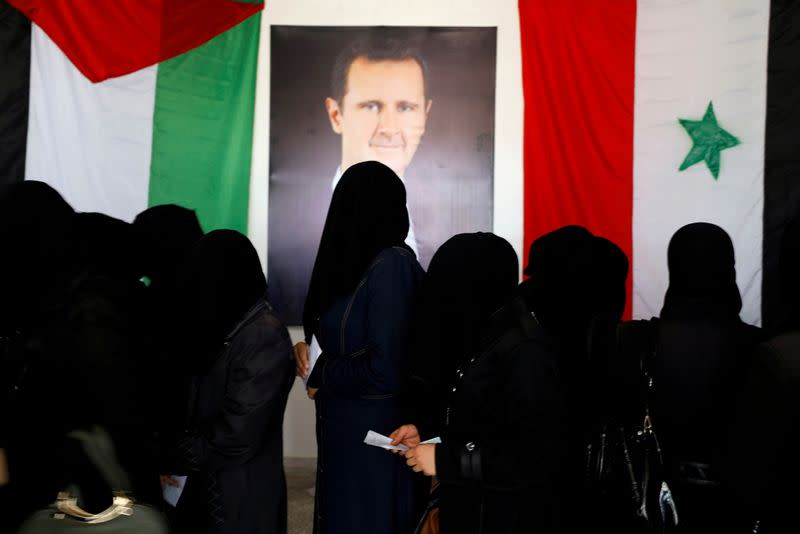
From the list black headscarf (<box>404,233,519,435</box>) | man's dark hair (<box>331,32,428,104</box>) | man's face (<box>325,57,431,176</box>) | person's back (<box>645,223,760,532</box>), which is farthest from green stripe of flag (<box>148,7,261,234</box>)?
person's back (<box>645,223,760,532</box>)

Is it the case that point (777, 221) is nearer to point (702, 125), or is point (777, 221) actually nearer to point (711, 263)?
point (702, 125)

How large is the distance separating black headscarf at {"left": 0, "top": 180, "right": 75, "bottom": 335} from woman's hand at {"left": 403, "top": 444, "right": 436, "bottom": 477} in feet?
2.83

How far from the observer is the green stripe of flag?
3.69 metres

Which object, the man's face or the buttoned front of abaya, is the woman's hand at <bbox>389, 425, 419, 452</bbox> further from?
the man's face

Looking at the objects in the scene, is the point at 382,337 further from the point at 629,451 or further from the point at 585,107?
the point at 585,107

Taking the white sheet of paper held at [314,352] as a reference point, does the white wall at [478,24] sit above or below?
above

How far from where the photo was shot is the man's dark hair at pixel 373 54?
3.74m

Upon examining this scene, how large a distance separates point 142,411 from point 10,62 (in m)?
3.19

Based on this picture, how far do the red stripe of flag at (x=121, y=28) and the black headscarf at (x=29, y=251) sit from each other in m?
2.43

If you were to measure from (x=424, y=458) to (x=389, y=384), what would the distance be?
308mm

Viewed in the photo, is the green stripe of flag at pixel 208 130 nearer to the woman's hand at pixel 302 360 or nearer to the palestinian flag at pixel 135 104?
the palestinian flag at pixel 135 104

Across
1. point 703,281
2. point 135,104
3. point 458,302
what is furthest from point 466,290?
point 135,104

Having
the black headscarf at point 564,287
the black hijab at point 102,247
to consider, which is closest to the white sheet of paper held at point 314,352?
the black hijab at point 102,247

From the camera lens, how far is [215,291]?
1719 mm
